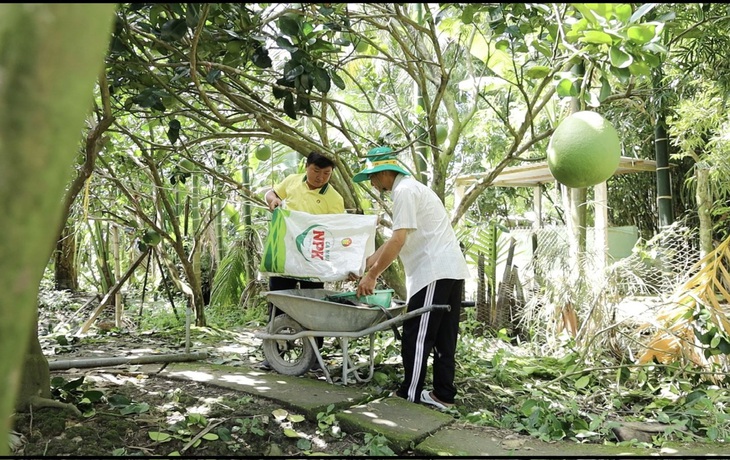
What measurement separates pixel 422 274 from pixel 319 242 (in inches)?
34.7

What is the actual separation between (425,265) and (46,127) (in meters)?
3.43

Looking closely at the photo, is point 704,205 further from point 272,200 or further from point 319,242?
point 272,200

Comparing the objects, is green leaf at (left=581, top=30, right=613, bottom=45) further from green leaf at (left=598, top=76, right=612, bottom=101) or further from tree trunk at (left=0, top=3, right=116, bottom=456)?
tree trunk at (left=0, top=3, right=116, bottom=456)

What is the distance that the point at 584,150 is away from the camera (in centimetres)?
286

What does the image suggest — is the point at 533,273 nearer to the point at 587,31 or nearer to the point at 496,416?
the point at 496,416

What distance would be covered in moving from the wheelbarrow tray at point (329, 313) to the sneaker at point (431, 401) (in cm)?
56

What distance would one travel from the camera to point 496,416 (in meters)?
3.88

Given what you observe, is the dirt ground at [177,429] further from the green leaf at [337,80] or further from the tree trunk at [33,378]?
the green leaf at [337,80]

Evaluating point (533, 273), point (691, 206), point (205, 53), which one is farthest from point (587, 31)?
point (691, 206)

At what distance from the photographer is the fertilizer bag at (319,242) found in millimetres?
4469

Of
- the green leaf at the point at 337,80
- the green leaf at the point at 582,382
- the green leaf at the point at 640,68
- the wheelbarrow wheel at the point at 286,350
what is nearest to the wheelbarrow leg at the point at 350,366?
the wheelbarrow wheel at the point at 286,350

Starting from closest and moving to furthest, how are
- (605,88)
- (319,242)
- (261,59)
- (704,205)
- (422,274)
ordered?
1. (605,88)
2. (261,59)
3. (422,274)
4. (319,242)
5. (704,205)

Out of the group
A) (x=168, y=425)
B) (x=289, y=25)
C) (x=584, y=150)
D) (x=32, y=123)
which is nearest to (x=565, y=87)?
(x=584, y=150)

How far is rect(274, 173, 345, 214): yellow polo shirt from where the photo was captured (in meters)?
4.86
